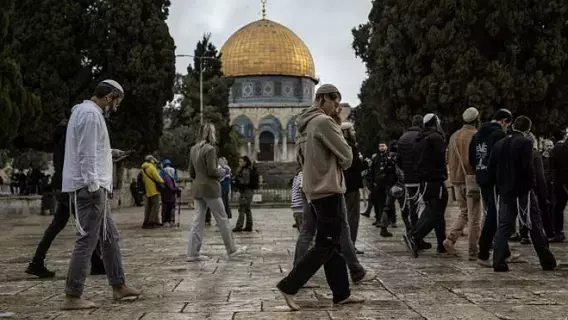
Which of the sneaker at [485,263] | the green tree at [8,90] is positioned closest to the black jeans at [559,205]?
the sneaker at [485,263]

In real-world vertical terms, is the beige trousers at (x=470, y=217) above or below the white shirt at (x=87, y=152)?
below

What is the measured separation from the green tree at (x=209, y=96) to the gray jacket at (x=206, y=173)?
38.8m

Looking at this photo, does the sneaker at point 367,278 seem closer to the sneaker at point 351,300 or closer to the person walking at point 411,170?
the sneaker at point 351,300

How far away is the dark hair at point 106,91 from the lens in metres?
6.41

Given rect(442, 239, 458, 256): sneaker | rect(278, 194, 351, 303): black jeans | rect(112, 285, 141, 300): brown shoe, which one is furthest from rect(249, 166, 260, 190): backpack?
rect(278, 194, 351, 303): black jeans

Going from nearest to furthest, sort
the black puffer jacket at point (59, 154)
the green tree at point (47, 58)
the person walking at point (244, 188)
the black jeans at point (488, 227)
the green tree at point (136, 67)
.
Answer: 1. the black puffer jacket at point (59, 154)
2. the black jeans at point (488, 227)
3. the person walking at point (244, 188)
4. the green tree at point (47, 58)
5. the green tree at point (136, 67)

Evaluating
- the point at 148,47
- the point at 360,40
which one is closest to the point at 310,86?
the point at 360,40

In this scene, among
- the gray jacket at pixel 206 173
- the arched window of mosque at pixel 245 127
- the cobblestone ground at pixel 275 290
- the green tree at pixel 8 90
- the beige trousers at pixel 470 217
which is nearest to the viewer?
the cobblestone ground at pixel 275 290

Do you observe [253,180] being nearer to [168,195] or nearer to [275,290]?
[168,195]

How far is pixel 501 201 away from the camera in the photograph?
26.4 ft

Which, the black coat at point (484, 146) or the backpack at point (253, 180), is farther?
the backpack at point (253, 180)

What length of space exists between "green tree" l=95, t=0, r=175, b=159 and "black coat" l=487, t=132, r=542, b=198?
76.7 ft

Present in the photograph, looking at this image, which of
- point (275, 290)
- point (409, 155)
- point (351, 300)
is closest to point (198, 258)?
point (275, 290)

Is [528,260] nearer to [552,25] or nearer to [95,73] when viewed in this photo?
[552,25]
